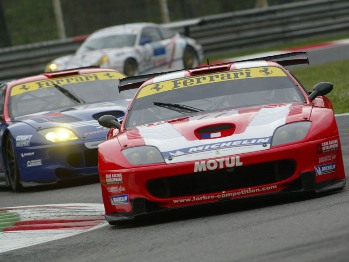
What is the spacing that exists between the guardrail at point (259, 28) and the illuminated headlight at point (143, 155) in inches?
943

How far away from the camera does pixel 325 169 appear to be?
8250mm

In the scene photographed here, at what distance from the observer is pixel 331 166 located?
8.30m

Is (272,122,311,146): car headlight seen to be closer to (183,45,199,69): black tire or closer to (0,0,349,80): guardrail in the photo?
(183,45,199,69): black tire

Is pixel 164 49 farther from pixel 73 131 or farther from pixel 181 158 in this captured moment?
pixel 181 158

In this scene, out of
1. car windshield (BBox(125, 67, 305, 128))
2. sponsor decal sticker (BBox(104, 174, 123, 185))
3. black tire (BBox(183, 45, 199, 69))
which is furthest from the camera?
black tire (BBox(183, 45, 199, 69))

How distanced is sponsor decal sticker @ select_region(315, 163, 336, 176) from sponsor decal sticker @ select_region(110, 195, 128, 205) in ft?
4.29

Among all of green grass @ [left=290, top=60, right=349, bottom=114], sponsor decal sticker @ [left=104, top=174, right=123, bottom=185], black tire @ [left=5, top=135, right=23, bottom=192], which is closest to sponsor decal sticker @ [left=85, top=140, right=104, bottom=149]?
black tire @ [left=5, top=135, right=23, bottom=192]

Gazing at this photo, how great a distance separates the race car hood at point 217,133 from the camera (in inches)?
319

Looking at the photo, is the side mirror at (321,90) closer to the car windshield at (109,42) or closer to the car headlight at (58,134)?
the car headlight at (58,134)

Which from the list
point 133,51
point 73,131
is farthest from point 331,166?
point 133,51

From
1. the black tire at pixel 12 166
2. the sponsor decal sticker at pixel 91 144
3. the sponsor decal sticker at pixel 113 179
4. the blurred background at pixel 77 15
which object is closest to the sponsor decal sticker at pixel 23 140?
the black tire at pixel 12 166

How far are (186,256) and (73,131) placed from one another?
600cm

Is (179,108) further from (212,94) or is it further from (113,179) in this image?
(113,179)

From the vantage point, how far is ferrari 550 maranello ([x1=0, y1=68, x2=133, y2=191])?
12.4m
